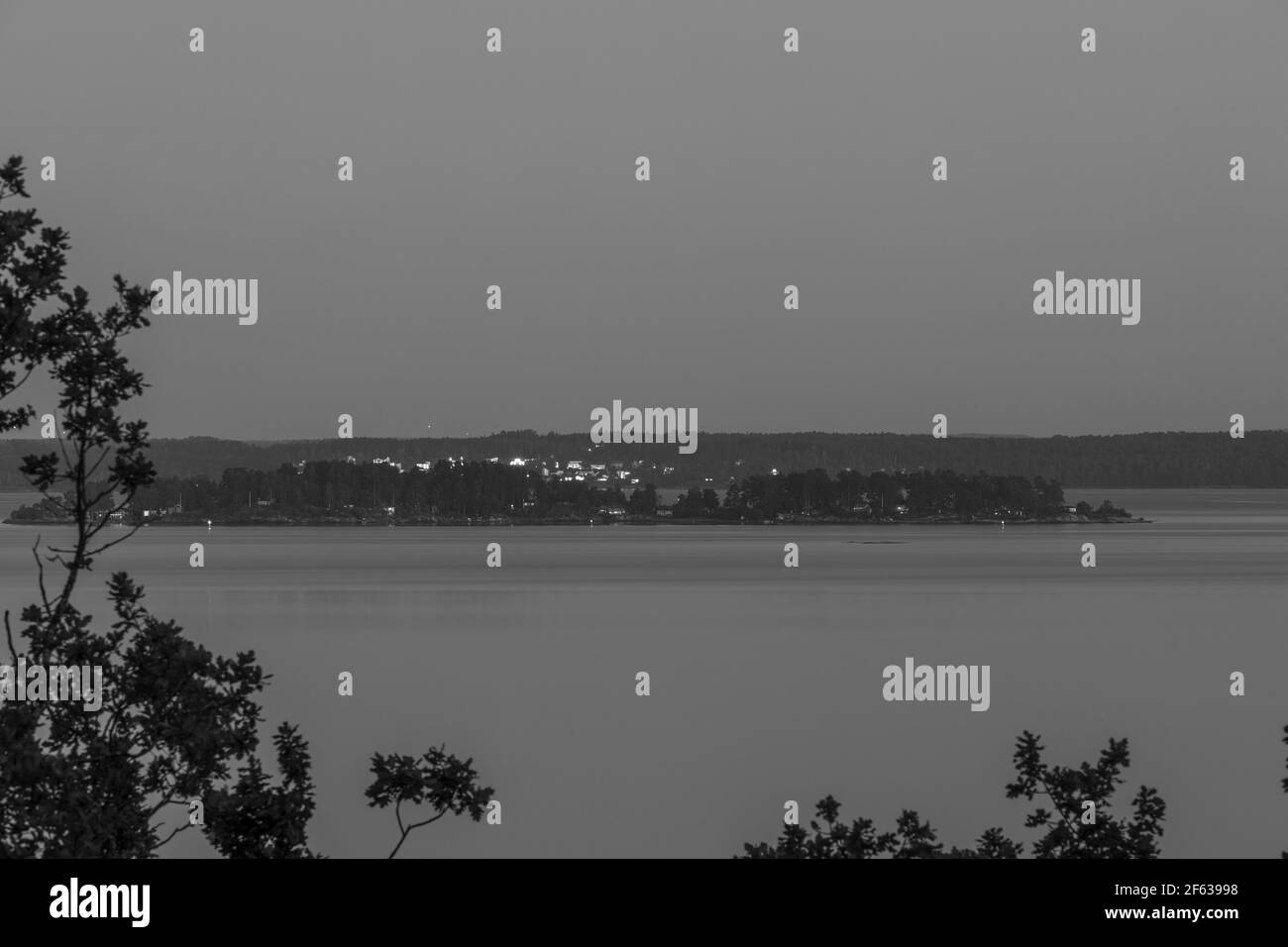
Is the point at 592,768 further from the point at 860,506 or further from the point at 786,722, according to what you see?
the point at 860,506

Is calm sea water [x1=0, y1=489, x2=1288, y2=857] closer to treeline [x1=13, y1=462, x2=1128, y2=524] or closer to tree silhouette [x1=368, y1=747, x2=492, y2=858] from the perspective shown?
tree silhouette [x1=368, y1=747, x2=492, y2=858]

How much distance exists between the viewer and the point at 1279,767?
102 feet

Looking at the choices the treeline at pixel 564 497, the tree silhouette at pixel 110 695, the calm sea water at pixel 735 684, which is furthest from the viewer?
the treeline at pixel 564 497

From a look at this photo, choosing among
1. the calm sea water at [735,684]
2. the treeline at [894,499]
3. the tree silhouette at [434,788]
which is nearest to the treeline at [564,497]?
the treeline at [894,499]

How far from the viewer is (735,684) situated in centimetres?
4331

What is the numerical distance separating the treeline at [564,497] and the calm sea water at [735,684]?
5768 centimetres

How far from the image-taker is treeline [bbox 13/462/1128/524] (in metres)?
155

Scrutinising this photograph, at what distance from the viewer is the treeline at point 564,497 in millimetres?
154875

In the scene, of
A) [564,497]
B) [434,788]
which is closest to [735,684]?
[434,788]

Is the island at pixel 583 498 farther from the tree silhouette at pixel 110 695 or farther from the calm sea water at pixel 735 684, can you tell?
the tree silhouette at pixel 110 695

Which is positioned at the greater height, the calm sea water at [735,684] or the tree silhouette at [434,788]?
the tree silhouette at [434,788]

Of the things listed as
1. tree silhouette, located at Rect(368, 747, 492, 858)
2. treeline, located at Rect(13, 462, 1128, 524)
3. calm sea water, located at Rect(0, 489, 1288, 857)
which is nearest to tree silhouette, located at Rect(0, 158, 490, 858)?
tree silhouette, located at Rect(368, 747, 492, 858)

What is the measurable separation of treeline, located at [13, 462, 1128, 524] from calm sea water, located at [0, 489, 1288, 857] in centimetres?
5768
